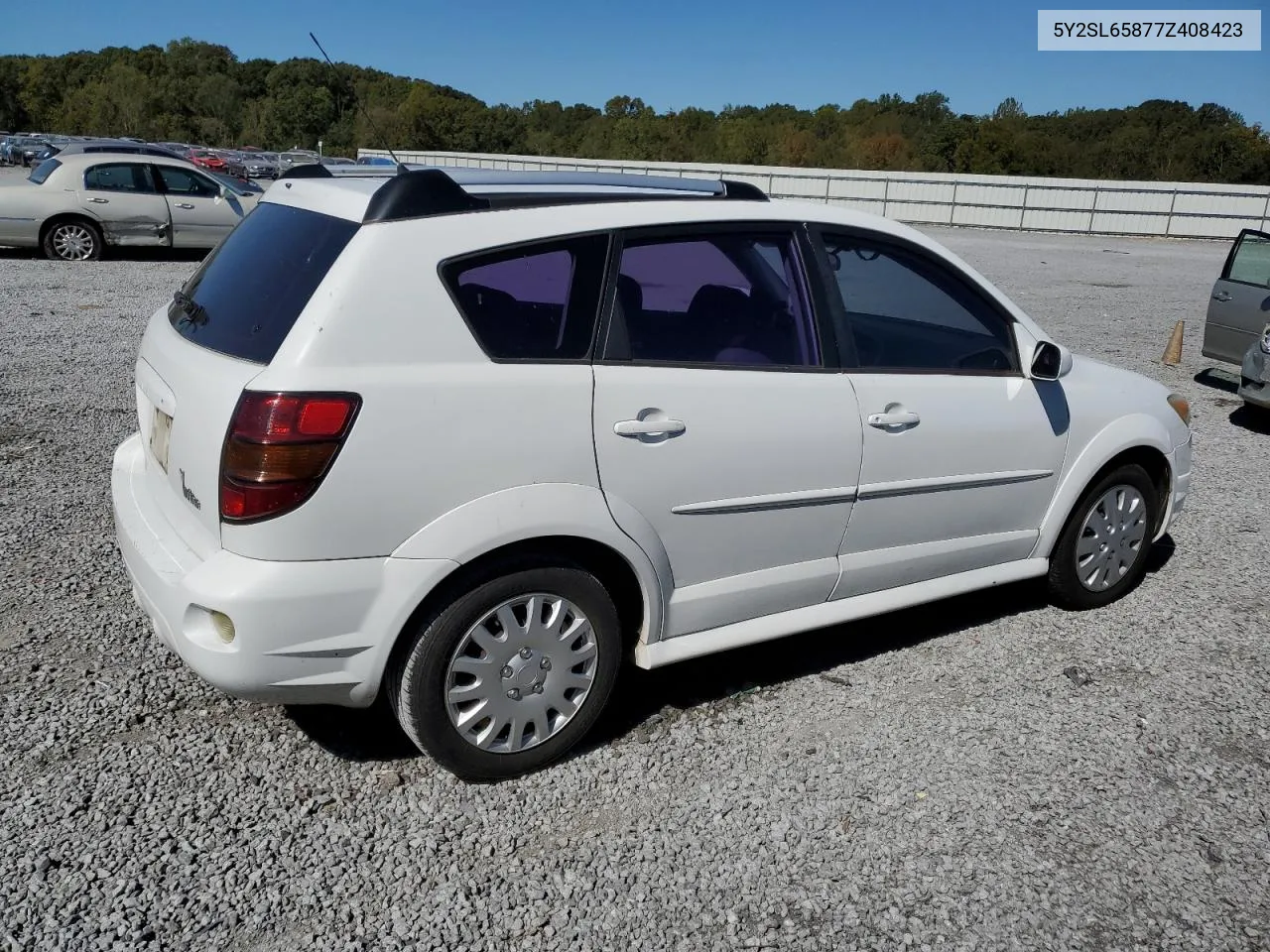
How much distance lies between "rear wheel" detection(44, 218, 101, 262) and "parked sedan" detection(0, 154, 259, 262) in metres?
0.01

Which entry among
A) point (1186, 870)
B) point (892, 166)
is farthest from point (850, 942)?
point (892, 166)

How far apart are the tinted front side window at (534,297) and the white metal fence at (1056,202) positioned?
98.9ft

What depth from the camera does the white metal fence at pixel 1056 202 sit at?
111 ft

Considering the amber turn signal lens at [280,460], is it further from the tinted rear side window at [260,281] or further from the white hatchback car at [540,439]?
the tinted rear side window at [260,281]

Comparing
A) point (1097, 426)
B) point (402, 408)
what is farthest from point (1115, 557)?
point (402, 408)

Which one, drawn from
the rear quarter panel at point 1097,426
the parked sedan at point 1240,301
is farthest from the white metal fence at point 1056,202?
the rear quarter panel at point 1097,426

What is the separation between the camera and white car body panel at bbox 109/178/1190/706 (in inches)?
111

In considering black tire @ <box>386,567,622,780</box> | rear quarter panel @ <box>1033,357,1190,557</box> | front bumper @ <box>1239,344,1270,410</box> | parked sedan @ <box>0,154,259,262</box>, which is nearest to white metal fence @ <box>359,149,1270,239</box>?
parked sedan @ <box>0,154,259,262</box>

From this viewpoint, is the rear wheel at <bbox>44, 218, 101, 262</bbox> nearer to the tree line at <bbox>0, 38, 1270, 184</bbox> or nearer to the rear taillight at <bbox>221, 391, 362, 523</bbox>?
the rear taillight at <bbox>221, 391, 362, 523</bbox>

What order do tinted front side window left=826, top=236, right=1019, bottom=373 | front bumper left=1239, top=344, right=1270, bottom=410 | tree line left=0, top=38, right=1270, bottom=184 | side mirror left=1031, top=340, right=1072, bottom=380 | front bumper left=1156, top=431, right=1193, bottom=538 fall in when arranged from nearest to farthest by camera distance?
tinted front side window left=826, top=236, right=1019, bottom=373 → side mirror left=1031, top=340, right=1072, bottom=380 → front bumper left=1156, top=431, right=1193, bottom=538 → front bumper left=1239, top=344, right=1270, bottom=410 → tree line left=0, top=38, right=1270, bottom=184

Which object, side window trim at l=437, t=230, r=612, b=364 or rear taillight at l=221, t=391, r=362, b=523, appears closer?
rear taillight at l=221, t=391, r=362, b=523

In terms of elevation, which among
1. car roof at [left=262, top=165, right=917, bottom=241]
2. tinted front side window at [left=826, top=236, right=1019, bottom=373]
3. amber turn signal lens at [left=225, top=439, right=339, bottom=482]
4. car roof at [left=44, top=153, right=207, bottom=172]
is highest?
car roof at [left=262, top=165, right=917, bottom=241]

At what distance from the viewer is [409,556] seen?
9.46 ft

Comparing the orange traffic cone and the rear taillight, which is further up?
the rear taillight
